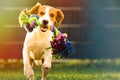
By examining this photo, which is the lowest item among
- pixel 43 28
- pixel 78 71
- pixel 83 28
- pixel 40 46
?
pixel 78 71

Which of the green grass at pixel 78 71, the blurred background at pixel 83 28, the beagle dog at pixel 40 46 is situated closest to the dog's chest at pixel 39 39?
the beagle dog at pixel 40 46

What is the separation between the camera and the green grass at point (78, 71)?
217 inches

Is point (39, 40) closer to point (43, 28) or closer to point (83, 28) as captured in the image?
point (43, 28)

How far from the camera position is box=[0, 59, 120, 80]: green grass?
18.0 ft

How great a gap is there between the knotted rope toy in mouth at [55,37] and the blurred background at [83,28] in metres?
1.92

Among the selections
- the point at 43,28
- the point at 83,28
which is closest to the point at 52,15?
the point at 43,28

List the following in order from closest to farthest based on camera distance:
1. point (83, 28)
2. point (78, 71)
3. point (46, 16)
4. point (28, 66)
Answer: point (28, 66), point (46, 16), point (78, 71), point (83, 28)

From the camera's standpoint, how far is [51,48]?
485 cm

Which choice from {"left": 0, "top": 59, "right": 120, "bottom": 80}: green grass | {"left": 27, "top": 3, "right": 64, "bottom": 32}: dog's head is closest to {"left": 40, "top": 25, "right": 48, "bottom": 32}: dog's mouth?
{"left": 27, "top": 3, "right": 64, "bottom": 32}: dog's head

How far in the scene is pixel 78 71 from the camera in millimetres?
6293

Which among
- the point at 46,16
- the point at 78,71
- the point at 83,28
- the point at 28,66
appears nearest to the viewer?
the point at 28,66

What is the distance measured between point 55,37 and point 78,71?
145cm

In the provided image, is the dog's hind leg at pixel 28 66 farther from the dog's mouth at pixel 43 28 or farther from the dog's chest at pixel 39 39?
the dog's mouth at pixel 43 28

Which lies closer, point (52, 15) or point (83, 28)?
Result: point (52, 15)
